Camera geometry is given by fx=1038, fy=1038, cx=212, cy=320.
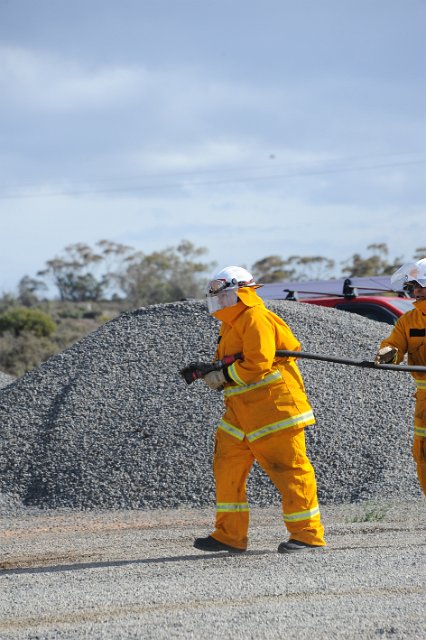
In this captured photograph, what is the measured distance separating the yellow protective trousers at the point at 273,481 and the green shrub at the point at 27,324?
24.3 metres

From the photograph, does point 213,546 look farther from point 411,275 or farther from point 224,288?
point 411,275

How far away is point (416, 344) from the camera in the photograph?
23.9ft

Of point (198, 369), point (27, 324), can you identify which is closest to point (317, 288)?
point (198, 369)

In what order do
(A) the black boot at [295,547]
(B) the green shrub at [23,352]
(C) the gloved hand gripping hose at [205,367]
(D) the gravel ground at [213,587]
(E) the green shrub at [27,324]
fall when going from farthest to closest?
1. (E) the green shrub at [27,324]
2. (B) the green shrub at [23,352]
3. (C) the gloved hand gripping hose at [205,367]
4. (A) the black boot at [295,547]
5. (D) the gravel ground at [213,587]

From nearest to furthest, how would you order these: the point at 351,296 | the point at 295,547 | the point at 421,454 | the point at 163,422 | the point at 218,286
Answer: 1. the point at 295,547
2. the point at 218,286
3. the point at 421,454
4. the point at 163,422
5. the point at 351,296

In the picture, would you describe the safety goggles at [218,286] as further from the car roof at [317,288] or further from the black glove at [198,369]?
the car roof at [317,288]

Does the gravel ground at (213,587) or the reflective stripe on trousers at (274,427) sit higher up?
the reflective stripe on trousers at (274,427)

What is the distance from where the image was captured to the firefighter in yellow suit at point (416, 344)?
23.2 ft

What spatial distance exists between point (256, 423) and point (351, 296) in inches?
274

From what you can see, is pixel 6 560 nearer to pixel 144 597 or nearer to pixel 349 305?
pixel 144 597

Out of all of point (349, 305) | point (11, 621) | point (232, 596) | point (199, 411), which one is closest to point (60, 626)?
point (11, 621)

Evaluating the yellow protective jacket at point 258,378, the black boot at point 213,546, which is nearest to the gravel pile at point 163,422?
the black boot at point 213,546

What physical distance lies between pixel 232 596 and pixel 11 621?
3.59 ft

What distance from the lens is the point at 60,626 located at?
477 centimetres
